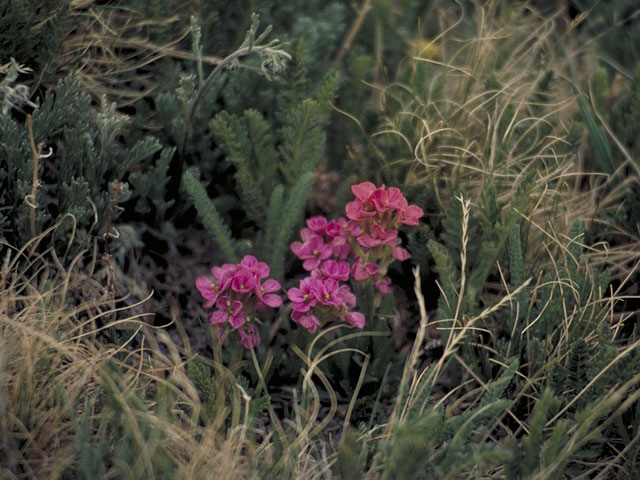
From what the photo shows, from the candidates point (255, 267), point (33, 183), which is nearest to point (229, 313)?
point (255, 267)

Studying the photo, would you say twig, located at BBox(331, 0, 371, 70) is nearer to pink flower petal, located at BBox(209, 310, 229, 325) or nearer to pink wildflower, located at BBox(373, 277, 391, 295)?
pink wildflower, located at BBox(373, 277, 391, 295)

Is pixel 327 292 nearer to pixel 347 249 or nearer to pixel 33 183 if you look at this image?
pixel 347 249

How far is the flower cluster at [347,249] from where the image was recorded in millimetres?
1844

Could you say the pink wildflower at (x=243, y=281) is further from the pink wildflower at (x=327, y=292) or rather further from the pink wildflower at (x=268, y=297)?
the pink wildflower at (x=327, y=292)

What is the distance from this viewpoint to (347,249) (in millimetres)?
1981

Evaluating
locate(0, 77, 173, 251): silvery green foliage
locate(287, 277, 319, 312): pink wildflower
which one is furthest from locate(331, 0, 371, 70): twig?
locate(287, 277, 319, 312): pink wildflower

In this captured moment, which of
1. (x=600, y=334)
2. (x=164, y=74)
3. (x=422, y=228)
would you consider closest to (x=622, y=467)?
(x=600, y=334)

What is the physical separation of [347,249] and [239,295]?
12.7 inches

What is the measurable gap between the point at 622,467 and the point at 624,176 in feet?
3.59

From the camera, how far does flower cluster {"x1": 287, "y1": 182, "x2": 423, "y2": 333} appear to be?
1.84m

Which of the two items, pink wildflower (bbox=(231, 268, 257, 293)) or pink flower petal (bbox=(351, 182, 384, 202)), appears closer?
pink wildflower (bbox=(231, 268, 257, 293))

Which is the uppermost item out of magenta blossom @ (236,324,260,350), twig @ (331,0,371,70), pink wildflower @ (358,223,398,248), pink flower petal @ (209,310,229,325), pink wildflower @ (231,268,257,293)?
twig @ (331,0,371,70)

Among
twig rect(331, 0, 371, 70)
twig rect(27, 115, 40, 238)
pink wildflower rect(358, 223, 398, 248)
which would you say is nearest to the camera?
twig rect(27, 115, 40, 238)

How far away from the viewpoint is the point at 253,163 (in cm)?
230
